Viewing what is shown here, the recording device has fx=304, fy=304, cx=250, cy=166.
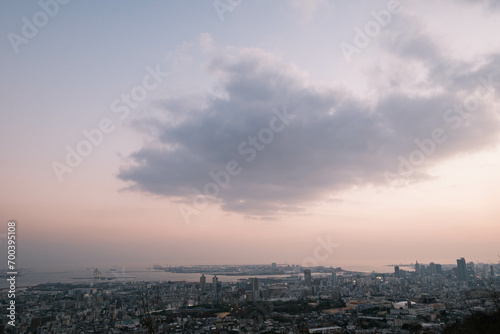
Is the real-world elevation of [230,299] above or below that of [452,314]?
below

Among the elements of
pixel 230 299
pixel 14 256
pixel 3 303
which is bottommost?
pixel 230 299

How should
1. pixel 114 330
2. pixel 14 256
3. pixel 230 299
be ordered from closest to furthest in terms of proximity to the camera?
pixel 14 256 → pixel 114 330 → pixel 230 299

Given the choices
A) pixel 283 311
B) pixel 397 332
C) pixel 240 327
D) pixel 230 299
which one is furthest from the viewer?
pixel 230 299

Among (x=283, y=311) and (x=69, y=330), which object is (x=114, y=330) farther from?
(x=283, y=311)

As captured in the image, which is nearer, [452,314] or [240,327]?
[240,327]

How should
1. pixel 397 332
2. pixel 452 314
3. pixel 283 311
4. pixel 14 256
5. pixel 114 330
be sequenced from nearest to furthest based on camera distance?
pixel 14 256 < pixel 114 330 < pixel 397 332 < pixel 452 314 < pixel 283 311

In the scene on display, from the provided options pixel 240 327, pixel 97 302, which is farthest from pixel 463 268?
pixel 97 302

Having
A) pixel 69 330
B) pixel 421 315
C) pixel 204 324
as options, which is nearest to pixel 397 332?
pixel 421 315

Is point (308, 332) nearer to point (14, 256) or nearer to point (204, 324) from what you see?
point (204, 324)

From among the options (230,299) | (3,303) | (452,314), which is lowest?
(230,299)
